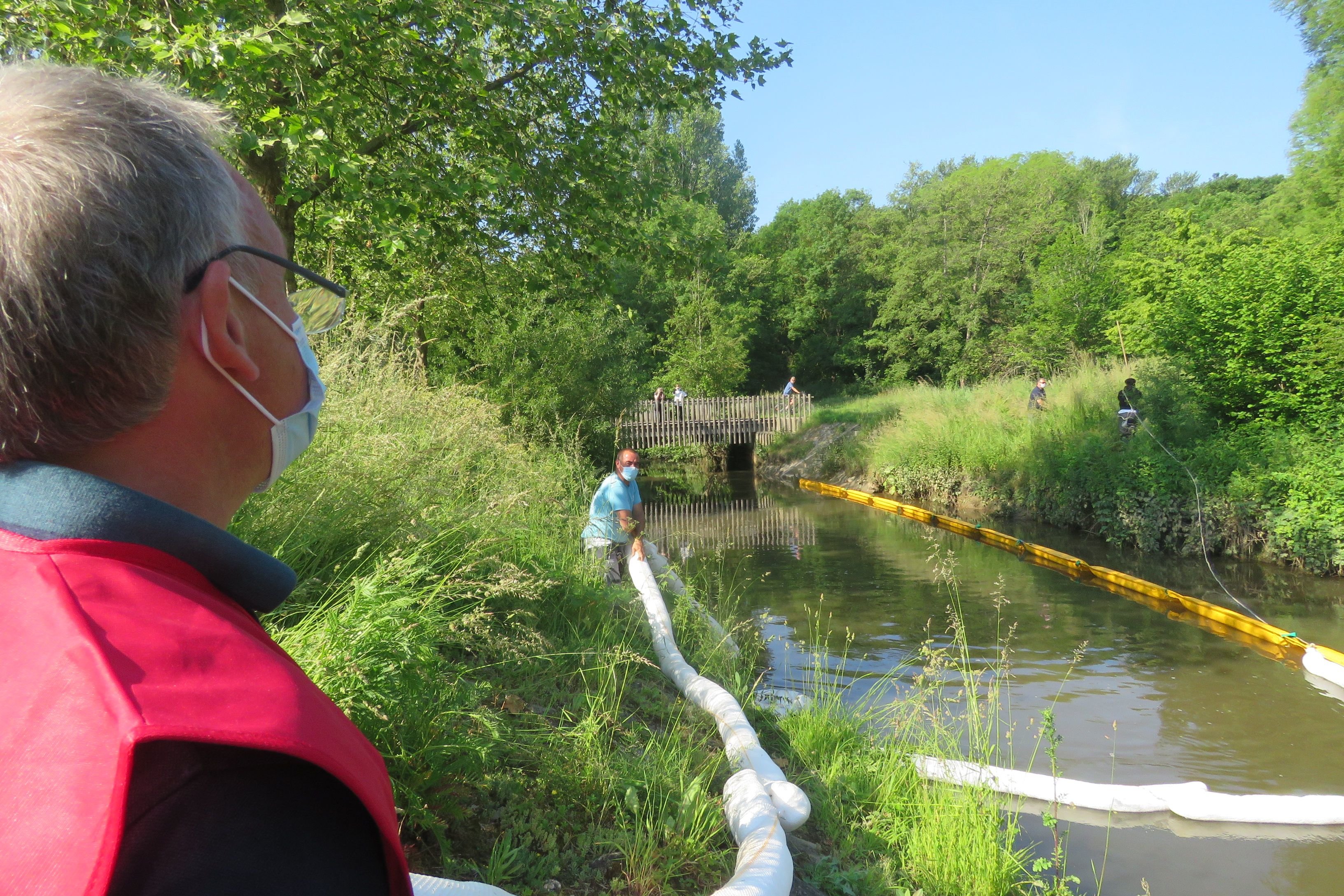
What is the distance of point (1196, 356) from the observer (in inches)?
610

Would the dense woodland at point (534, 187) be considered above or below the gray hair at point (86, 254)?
above

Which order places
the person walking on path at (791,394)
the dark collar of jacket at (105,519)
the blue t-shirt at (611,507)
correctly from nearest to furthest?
the dark collar of jacket at (105,519) → the blue t-shirt at (611,507) → the person walking on path at (791,394)

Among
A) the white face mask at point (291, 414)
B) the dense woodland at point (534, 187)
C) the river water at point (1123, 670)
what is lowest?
the river water at point (1123, 670)

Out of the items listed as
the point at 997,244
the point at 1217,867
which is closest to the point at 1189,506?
the point at 1217,867

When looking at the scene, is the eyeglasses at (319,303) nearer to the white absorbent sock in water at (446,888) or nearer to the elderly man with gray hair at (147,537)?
the elderly man with gray hair at (147,537)

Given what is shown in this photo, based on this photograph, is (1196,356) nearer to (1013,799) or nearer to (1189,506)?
(1189,506)

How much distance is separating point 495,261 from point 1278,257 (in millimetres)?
12681

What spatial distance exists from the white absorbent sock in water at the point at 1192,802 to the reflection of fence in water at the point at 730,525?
9969 mm

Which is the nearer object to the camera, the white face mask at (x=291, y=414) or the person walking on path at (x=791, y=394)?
the white face mask at (x=291, y=414)

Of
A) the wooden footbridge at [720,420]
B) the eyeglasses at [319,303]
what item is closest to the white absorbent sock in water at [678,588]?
the eyeglasses at [319,303]

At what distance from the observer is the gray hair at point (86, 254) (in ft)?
2.72

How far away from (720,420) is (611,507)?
27.5 metres

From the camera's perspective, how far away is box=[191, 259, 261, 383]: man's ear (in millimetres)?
927

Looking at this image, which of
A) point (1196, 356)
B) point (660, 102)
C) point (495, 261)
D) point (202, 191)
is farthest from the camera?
point (1196, 356)
